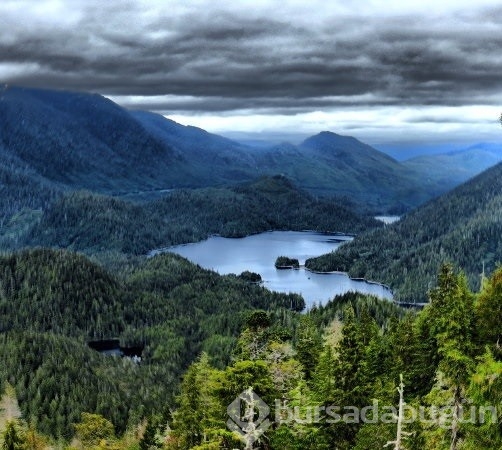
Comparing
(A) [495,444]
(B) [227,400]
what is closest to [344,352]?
(B) [227,400]

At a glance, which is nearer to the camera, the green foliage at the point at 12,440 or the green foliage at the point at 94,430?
the green foliage at the point at 12,440

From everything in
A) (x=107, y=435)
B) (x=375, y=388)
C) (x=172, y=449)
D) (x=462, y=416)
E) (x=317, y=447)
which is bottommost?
(x=107, y=435)

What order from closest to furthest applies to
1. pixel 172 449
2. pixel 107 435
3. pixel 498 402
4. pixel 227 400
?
pixel 498 402 → pixel 227 400 → pixel 172 449 → pixel 107 435

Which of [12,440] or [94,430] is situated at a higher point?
[12,440]

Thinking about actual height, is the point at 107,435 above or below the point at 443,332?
below

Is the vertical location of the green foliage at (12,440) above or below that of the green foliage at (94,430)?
above

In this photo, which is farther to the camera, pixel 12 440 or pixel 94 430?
pixel 94 430

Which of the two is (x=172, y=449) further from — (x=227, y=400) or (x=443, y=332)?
(x=443, y=332)

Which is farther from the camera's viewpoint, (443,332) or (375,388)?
(375,388)

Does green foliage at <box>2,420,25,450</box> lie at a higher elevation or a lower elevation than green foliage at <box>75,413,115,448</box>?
higher

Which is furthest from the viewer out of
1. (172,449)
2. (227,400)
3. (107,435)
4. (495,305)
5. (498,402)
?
(107,435)

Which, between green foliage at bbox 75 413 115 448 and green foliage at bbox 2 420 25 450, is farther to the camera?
green foliage at bbox 75 413 115 448
